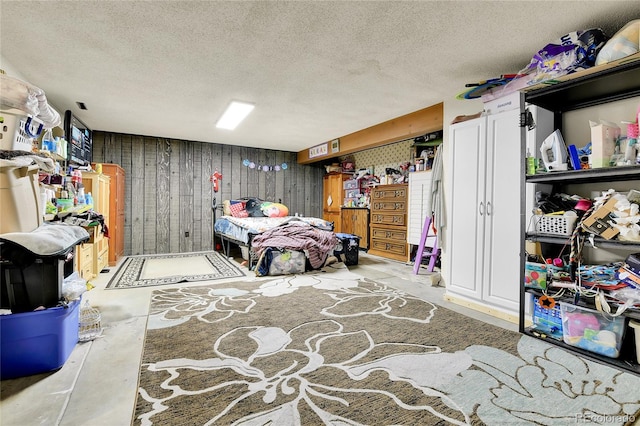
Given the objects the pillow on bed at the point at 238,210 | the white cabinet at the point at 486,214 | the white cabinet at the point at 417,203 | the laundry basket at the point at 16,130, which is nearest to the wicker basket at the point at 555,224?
the white cabinet at the point at 486,214

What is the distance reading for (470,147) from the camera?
2951 millimetres

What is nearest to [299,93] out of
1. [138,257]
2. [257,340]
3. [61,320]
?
[257,340]

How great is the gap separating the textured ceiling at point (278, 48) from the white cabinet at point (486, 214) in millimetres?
626

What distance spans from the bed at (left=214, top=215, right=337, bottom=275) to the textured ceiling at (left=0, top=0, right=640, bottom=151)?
1.74m

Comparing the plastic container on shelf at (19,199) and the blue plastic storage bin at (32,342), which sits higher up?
the plastic container on shelf at (19,199)

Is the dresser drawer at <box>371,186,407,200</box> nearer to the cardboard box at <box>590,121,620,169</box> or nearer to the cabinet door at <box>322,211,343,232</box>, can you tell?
the cabinet door at <box>322,211,343,232</box>

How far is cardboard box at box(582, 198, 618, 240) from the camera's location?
1.95m

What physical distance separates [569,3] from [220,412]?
3.03 m

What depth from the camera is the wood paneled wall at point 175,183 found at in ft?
19.2

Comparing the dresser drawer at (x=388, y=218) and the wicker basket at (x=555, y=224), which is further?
the dresser drawer at (x=388, y=218)

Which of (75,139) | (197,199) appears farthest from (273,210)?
(75,139)

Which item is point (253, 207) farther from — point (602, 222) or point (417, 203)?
point (602, 222)

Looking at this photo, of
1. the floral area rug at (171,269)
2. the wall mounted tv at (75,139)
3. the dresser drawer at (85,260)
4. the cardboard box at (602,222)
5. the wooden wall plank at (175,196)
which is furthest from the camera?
the wooden wall plank at (175,196)

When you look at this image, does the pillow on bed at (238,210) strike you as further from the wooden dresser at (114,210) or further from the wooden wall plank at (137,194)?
the wooden dresser at (114,210)
